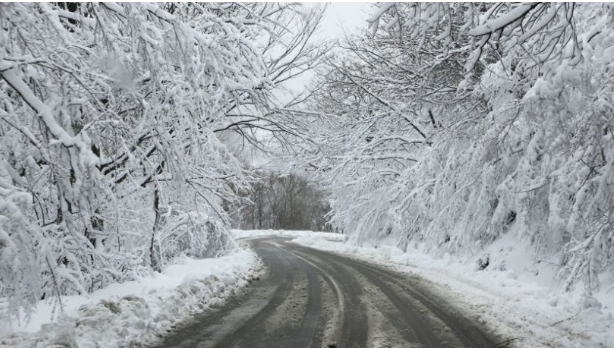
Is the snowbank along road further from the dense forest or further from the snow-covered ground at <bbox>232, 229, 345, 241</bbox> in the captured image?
the snow-covered ground at <bbox>232, 229, 345, 241</bbox>

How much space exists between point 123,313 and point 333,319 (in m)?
3.02

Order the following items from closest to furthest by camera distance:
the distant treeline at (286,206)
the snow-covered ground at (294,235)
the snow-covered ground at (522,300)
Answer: the snow-covered ground at (522,300)
the snow-covered ground at (294,235)
the distant treeline at (286,206)

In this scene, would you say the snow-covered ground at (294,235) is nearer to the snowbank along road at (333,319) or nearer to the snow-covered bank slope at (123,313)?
the snowbank along road at (333,319)

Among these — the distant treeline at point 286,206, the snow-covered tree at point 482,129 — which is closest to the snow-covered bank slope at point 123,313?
the snow-covered tree at point 482,129

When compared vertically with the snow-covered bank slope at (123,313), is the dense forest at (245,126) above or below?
above

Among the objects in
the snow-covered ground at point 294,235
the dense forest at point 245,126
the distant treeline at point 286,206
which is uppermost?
the distant treeline at point 286,206

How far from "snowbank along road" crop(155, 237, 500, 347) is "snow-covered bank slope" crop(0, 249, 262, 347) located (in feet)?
1.10

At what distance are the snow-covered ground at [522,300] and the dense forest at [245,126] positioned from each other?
49cm

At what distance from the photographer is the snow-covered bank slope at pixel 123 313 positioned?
4727 mm

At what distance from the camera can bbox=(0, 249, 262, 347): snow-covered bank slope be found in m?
4.73

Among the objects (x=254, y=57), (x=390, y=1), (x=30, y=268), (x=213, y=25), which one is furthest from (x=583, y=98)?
(x=30, y=268)

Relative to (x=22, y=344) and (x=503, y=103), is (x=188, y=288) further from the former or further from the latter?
(x=503, y=103)

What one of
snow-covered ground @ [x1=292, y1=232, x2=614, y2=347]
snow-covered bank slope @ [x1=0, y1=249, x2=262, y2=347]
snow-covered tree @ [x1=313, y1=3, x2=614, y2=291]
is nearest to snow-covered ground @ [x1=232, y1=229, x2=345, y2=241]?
snow-covered tree @ [x1=313, y1=3, x2=614, y2=291]

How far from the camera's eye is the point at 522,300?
8078 mm
